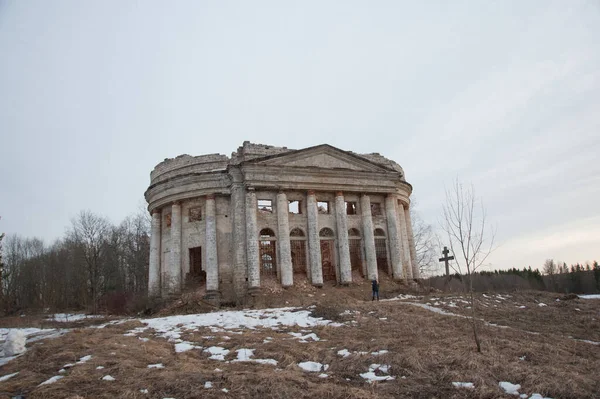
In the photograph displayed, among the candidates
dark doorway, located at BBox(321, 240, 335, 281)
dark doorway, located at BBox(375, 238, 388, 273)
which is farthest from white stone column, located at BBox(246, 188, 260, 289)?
dark doorway, located at BBox(375, 238, 388, 273)

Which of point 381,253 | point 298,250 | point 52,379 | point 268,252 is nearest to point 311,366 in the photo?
point 52,379

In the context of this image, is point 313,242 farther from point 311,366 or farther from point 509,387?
point 509,387

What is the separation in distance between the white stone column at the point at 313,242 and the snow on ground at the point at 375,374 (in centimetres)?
1473

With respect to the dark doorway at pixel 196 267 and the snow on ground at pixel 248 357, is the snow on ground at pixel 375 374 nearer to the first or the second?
the snow on ground at pixel 248 357

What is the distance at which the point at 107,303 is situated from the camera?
93.4ft

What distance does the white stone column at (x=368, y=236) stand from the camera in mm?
24281

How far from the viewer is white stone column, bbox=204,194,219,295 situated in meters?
22.0

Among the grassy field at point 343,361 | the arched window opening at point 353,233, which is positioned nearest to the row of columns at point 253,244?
the arched window opening at point 353,233

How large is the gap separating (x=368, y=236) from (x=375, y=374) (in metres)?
17.2

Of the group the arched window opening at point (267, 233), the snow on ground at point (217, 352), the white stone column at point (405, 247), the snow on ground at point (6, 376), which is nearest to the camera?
the snow on ground at point (6, 376)

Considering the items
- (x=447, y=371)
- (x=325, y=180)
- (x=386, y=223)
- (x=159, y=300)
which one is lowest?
(x=447, y=371)

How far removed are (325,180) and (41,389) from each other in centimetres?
1883

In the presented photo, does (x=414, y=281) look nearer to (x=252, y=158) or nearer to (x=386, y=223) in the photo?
(x=386, y=223)

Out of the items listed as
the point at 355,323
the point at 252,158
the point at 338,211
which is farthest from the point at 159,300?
the point at 355,323
